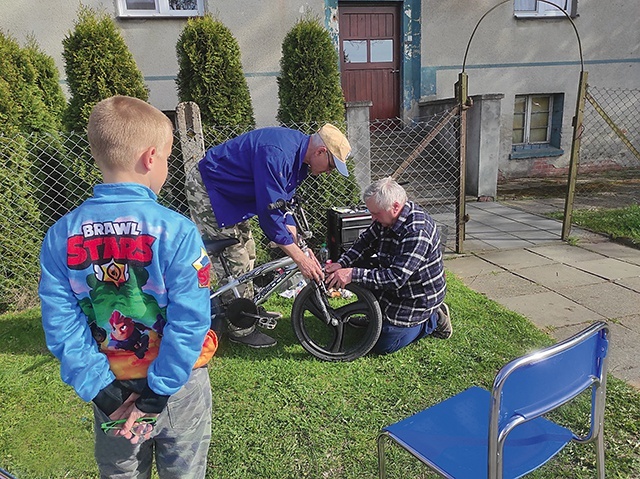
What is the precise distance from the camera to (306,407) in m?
2.76

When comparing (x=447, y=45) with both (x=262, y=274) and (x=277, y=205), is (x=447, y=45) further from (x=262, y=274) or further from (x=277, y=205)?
(x=277, y=205)

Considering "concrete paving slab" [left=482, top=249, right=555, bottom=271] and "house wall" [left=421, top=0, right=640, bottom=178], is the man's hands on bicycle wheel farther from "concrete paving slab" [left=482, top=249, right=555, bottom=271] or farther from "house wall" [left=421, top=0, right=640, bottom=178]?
"house wall" [left=421, top=0, right=640, bottom=178]

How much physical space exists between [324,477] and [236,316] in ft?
4.43

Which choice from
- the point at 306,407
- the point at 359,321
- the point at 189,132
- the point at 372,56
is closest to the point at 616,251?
the point at 359,321

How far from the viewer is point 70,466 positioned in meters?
2.37

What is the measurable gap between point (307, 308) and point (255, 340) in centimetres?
46

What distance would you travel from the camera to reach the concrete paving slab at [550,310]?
371 centimetres

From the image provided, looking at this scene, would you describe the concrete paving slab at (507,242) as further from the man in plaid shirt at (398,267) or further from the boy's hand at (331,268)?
the boy's hand at (331,268)

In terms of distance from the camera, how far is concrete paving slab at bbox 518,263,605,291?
446cm

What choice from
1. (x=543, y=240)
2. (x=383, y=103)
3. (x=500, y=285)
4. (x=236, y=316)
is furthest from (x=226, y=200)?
(x=383, y=103)

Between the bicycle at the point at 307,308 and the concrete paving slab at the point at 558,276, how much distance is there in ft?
6.96

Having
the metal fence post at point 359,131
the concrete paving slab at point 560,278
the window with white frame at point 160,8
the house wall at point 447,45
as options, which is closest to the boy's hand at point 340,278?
the concrete paving slab at point 560,278

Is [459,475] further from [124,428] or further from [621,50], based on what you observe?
[621,50]

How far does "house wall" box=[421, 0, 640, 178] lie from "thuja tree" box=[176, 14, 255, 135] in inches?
224
